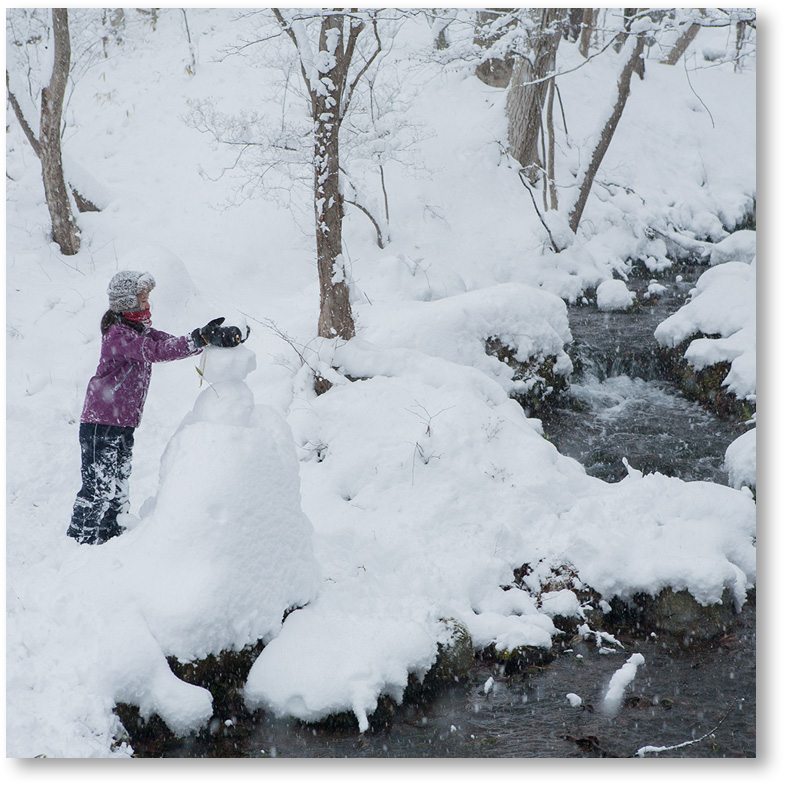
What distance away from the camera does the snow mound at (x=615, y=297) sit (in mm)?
9781

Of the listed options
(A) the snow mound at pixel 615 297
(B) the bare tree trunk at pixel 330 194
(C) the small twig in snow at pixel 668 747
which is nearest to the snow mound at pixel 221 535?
(C) the small twig in snow at pixel 668 747

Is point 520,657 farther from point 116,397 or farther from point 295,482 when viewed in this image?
point 116,397

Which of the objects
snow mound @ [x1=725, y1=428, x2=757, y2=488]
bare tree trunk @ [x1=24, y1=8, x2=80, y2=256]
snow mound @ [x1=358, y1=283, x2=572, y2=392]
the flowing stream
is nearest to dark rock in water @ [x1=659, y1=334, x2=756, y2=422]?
snow mound @ [x1=725, y1=428, x2=757, y2=488]

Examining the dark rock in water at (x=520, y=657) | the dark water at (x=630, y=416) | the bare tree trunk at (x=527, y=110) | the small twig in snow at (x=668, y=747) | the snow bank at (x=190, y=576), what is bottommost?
the small twig in snow at (x=668, y=747)

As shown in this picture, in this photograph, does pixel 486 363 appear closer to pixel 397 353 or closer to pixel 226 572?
pixel 397 353

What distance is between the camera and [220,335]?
3.33 metres

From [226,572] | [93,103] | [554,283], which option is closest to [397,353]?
[226,572]

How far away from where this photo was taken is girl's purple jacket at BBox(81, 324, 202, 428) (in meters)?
3.66

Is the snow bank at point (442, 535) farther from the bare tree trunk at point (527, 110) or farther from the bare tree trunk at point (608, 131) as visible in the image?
the bare tree trunk at point (527, 110)

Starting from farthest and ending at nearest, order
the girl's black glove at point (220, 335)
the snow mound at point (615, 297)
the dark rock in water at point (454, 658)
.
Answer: the snow mound at point (615, 297) < the dark rock in water at point (454, 658) < the girl's black glove at point (220, 335)

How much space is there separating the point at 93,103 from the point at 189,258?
6504 millimetres

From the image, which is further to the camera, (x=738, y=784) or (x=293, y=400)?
(x=293, y=400)

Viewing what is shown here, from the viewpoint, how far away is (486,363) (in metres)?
7.06

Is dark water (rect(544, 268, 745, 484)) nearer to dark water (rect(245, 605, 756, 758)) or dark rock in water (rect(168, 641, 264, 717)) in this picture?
dark water (rect(245, 605, 756, 758))
